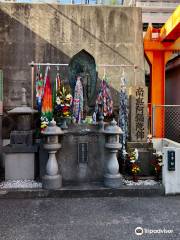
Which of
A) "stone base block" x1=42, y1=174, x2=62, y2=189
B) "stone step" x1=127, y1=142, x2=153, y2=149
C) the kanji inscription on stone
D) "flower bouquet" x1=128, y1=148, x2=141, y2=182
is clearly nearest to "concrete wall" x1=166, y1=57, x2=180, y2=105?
the kanji inscription on stone

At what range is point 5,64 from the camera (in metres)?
10.2

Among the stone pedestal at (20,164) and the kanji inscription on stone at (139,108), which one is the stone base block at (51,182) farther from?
the kanji inscription on stone at (139,108)

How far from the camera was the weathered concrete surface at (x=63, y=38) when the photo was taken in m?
10.2

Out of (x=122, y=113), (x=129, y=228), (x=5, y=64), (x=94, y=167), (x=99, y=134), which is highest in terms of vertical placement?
(x=5, y=64)

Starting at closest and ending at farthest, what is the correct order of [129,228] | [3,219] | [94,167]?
[129,228] → [3,219] → [94,167]

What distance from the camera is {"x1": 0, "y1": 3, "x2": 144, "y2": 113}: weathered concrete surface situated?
10.2 meters

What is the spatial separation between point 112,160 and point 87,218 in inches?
72.7

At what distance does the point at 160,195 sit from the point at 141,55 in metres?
6.05

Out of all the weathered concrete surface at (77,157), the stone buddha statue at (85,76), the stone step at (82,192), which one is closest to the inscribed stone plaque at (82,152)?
the weathered concrete surface at (77,157)

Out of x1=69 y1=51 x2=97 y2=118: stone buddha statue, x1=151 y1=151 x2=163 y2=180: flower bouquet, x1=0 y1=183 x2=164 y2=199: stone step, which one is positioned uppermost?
x1=69 y1=51 x2=97 y2=118: stone buddha statue

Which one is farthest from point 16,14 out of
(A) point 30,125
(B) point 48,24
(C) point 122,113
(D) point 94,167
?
(D) point 94,167

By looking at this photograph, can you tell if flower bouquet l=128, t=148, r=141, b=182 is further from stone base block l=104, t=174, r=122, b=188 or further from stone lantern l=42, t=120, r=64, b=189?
stone lantern l=42, t=120, r=64, b=189

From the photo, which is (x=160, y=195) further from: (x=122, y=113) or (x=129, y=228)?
(x=122, y=113)

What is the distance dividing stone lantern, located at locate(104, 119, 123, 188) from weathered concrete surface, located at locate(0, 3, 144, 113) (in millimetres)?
4047
